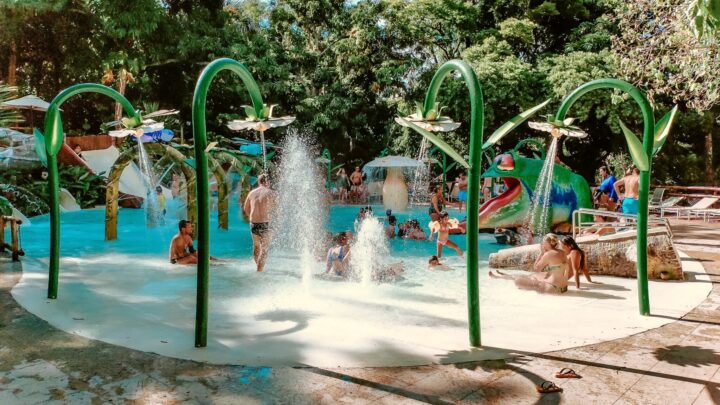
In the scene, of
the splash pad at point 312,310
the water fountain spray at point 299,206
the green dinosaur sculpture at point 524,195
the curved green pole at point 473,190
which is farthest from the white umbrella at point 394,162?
the curved green pole at point 473,190

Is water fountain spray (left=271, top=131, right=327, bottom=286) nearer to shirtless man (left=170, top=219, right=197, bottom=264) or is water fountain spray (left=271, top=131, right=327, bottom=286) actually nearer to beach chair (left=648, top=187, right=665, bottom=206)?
shirtless man (left=170, top=219, right=197, bottom=264)

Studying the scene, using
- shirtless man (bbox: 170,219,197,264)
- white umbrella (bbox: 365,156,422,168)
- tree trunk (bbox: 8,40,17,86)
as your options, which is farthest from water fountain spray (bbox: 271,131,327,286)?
tree trunk (bbox: 8,40,17,86)

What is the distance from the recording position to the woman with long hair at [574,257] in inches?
312

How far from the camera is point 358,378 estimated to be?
432 cm

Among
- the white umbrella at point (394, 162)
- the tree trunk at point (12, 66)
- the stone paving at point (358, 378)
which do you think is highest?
the tree trunk at point (12, 66)

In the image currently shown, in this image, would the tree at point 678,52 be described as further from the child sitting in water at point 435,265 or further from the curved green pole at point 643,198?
the child sitting in water at point 435,265

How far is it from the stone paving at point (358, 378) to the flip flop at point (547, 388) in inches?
2.1

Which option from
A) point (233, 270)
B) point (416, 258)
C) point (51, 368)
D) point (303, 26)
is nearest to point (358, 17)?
point (303, 26)

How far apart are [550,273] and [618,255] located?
1596 millimetres

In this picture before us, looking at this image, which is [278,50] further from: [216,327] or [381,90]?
[216,327]

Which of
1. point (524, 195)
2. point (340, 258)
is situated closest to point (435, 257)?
point (340, 258)

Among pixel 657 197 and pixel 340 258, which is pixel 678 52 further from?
pixel 340 258

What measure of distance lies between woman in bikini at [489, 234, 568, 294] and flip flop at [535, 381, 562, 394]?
3.70 metres

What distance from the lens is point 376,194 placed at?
24.3m
